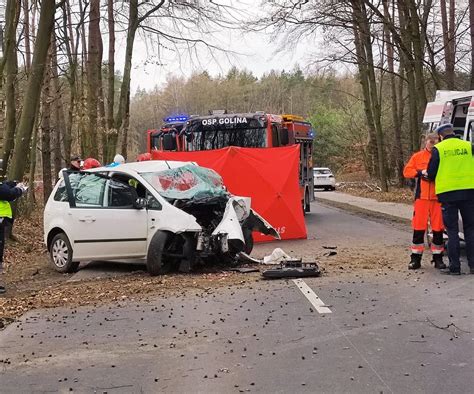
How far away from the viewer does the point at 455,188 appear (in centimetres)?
848

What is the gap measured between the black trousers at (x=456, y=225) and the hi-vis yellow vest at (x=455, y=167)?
0.24 metres

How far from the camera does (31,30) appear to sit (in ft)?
83.3

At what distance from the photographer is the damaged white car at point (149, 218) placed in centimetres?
955

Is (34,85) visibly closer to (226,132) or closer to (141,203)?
(226,132)

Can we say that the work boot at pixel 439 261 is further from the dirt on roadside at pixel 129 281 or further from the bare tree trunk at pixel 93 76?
the bare tree trunk at pixel 93 76

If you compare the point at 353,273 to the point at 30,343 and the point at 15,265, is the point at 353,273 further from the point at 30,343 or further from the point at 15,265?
the point at 15,265

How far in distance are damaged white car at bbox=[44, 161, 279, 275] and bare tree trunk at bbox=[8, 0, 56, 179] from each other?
11.4ft

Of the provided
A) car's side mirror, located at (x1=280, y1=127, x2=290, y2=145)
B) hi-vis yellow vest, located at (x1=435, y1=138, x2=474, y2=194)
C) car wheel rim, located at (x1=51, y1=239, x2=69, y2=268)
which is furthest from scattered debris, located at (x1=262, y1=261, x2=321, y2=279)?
car's side mirror, located at (x1=280, y1=127, x2=290, y2=145)

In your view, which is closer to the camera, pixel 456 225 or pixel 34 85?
pixel 456 225

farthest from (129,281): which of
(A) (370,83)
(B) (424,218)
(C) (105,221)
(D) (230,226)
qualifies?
(A) (370,83)

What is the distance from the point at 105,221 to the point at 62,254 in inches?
47.1

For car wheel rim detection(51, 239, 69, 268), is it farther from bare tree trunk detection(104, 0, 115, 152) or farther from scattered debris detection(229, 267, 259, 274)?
bare tree trunk detection(104, 0, 115, 152)

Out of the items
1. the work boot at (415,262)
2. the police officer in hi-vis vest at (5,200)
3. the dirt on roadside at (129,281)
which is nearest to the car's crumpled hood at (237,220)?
the dirt on roadside at (129,281)

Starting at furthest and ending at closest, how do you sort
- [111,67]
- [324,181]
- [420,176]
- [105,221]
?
[324,181] < [111,67] < [105,221] < [420,176]
